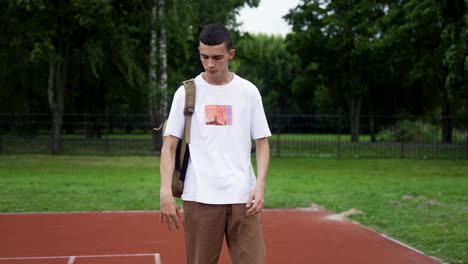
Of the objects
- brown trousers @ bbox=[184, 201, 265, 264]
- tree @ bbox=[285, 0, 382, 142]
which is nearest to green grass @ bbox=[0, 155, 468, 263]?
brown trousers @ bbox=[184, 201, 265, 264]

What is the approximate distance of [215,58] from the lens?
3.04m

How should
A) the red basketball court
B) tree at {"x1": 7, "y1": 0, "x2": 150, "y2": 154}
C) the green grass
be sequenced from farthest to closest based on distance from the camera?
tree at {"x1": 7, "y1": 0, "x2": 150, "y2": 154}
the green grass
the red basketball court

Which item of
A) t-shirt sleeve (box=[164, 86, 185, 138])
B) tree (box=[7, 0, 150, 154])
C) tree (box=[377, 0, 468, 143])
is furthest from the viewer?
tree (box=[7, 0, 150, 154])

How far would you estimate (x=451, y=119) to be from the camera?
23.8m

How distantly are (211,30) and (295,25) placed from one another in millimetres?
34283

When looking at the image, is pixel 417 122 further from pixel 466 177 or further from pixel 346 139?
pixel 466 177

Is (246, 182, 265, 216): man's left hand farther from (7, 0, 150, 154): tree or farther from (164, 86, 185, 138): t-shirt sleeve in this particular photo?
(7, 0, 150, 154): tree

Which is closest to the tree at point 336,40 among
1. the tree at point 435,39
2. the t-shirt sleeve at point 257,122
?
the tree at point 435,39

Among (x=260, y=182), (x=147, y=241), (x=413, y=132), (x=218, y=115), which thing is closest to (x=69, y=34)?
(x=413, y=132)

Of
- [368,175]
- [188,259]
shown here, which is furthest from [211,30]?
[368,175]

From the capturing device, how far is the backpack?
3109mm

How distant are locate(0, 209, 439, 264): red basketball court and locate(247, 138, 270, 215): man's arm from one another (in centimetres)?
320

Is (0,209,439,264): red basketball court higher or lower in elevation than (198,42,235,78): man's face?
lower

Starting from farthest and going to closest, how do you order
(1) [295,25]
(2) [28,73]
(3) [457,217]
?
(1) [295,25], (2) [28,73], (3) [457,217]
